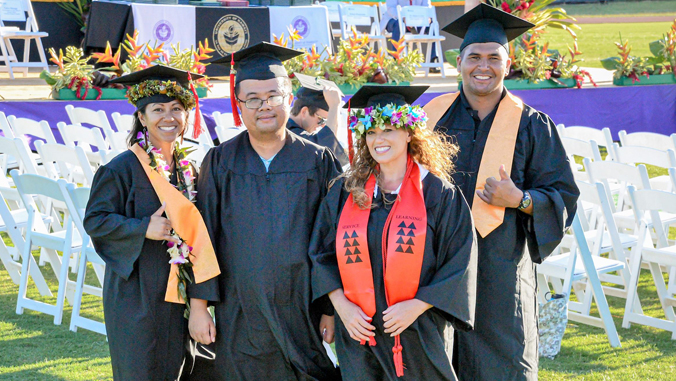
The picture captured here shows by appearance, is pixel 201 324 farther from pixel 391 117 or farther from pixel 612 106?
pixel 612 106

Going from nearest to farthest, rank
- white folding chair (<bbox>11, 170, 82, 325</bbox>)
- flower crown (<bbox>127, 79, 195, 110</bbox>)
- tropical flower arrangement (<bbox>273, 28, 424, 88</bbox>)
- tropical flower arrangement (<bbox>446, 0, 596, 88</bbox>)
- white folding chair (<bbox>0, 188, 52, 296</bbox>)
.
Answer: flower crown (<bbox>127, 79, 195, 110</bbox>), white folding chair (<bbox>11, 170, 82, 325</bbox>), white folding chair (<bbox>0, 188, 52, 296</bbox>), tropical flower arrangement (<bbox>273, 28, 424, 88</bbox>), tropical flower arrangement (<bbox>446, 0, 596, 88</bbox>)

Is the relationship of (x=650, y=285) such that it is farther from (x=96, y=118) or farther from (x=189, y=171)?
(x=96, y=118)

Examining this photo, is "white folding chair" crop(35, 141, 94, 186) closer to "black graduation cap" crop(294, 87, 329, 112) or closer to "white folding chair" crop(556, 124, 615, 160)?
"black graduation cap" crop(294, 87, 329, 112)

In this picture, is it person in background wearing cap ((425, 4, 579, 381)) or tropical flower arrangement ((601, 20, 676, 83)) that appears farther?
tropical flower arrangement ((601, 20, 676, 83))

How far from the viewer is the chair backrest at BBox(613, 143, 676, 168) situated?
5.73 meters

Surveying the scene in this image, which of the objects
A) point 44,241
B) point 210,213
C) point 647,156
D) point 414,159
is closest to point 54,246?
point 44,241

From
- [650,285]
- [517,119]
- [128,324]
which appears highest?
[517,119]

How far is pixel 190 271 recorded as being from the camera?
9.86 feet

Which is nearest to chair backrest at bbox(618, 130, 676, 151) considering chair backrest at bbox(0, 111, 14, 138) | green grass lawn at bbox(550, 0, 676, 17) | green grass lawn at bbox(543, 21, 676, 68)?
chair backrest at bbox(0, 111, 14, 138)

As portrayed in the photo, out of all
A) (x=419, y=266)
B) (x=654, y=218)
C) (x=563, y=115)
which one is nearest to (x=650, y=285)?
(x=654, y=218)

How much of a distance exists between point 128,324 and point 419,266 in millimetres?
1247

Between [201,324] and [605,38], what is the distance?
28.6 metres

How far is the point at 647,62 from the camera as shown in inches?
421

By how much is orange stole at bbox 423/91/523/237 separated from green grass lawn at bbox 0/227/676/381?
5.10 ft
